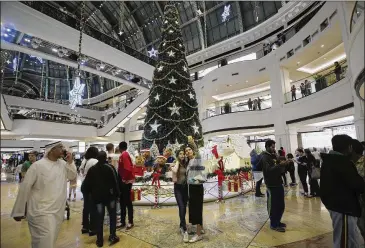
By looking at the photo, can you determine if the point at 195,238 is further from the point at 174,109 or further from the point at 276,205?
the point at 174,109

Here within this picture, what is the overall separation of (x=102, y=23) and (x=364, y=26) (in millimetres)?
29139

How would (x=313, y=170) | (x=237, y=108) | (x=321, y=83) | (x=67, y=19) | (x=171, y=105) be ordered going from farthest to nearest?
1. (x=237, y=108)
2. (x=321, y=83)
3. (x=171, y=105)
4. (x=67, y=19)
5. (x=313, y=170)

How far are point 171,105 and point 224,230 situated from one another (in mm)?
5930

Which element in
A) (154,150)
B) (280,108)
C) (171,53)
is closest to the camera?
(154,150)

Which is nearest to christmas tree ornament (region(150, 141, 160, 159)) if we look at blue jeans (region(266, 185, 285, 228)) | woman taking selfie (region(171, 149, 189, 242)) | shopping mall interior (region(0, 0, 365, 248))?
shopping mall interior (region(0, 0, 365, 248))

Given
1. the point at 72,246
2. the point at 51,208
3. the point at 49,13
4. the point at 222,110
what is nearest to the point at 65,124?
the point at 49,13

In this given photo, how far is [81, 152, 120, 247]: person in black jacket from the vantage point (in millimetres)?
3430

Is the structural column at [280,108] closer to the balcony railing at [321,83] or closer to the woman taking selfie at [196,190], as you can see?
the balcony railing at [321,83]

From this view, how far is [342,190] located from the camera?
2.42 m

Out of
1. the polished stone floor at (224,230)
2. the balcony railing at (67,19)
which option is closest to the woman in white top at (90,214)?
the polished stone floor at (224,230)

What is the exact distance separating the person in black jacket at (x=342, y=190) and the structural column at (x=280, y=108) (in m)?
11.8

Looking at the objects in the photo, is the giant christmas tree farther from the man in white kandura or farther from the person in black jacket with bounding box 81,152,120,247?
the man in white kandura

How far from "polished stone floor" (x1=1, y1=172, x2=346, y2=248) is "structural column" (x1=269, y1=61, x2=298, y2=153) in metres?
8.51

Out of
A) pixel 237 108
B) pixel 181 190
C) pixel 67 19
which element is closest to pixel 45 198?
pixel 181 190
